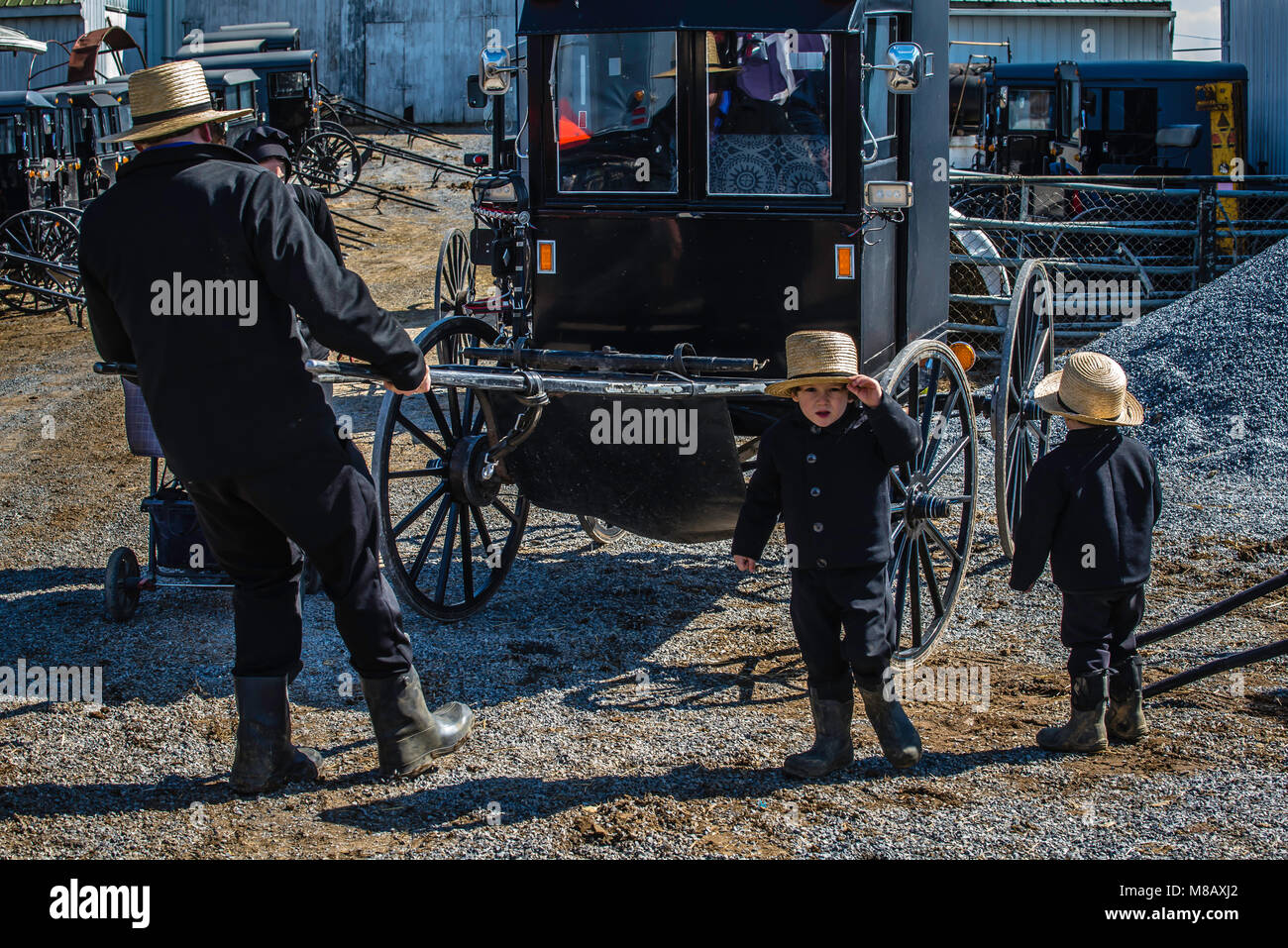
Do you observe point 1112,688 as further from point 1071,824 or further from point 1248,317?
point 1248,317

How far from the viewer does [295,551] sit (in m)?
4.36

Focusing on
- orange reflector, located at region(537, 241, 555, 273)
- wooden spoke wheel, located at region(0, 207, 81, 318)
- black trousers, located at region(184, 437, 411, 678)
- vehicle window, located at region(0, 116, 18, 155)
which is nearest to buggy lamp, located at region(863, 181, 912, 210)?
orange reflector, located at region(537, 241, 555, 273)

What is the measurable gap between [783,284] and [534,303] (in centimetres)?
114

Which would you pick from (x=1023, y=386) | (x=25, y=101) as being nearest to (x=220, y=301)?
(x=1023, y=386)

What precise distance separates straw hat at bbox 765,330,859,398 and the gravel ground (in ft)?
4.36

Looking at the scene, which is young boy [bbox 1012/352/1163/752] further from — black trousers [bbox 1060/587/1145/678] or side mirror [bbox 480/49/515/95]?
side mirror [bbox 480/49/515/95]

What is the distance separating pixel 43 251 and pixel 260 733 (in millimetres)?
12862

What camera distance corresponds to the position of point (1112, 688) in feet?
14.9

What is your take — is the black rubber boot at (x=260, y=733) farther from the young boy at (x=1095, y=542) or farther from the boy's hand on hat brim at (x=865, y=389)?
the young boy at (x=1095, y=542)

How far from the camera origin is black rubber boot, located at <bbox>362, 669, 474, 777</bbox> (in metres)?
4.27

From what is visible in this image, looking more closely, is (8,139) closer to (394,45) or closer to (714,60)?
(394,45)

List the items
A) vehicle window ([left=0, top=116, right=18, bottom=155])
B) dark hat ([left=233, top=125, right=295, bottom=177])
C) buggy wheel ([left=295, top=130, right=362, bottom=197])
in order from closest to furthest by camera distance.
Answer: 1. dark hat ([left=233, top=125, right=295, bottom=177])
2. vehicle window ([left=0, top=116, right=18, bottom=155])
3. buggy wheel ([left=295, top=130, right=362, bottom=197])

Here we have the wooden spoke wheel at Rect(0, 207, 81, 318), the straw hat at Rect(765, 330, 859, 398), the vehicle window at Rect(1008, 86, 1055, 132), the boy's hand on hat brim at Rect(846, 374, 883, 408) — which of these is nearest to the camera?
the boy's hand on hat brim at Rect(846, 374, 883, 408)

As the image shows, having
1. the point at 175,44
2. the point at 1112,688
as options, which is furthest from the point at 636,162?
the point at 175,44
